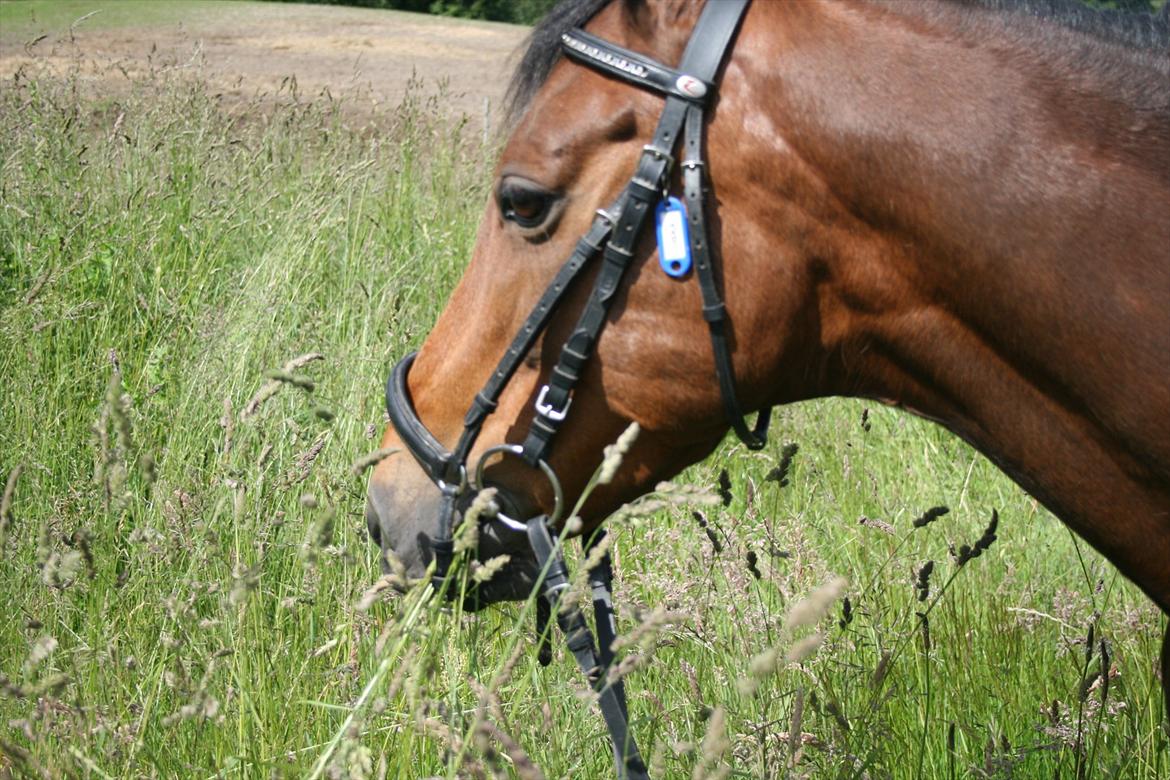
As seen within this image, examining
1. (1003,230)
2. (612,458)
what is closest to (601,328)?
(612,458)

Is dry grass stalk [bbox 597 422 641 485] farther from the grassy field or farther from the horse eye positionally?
the horse eye

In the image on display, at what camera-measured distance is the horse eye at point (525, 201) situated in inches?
76.8

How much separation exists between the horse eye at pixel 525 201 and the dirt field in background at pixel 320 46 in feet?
24.7

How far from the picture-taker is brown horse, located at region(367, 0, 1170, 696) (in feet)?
5.82

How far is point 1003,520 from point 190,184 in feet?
12.9

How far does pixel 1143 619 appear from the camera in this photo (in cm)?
337

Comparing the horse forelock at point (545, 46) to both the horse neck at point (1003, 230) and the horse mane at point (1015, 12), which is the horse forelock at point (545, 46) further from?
the horse neck at point (1003, 230)

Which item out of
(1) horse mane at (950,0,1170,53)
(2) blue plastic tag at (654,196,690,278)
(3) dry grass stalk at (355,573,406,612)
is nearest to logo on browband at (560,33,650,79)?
(2) blue plastic tag at (654,196,690,278)

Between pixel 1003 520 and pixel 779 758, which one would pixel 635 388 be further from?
pixel 1003 520

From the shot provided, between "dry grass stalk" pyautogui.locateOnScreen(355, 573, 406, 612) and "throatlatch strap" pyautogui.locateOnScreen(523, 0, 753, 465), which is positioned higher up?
"throatlatch strap" pyautogui.locateOnScreen(523, 0, 753, 465)

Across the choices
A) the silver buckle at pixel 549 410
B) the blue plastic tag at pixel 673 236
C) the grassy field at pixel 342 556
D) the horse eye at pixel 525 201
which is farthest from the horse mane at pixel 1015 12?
the grassy field at pixel 342 556

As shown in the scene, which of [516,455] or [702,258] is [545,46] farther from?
[516,455]

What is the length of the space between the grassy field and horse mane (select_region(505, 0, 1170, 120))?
71 cm

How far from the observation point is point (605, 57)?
1929mm
